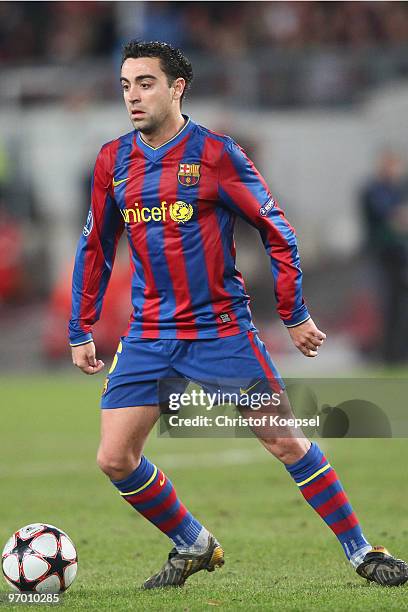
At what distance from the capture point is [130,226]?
5.21 meters

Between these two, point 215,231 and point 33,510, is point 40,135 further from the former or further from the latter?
point 215,231

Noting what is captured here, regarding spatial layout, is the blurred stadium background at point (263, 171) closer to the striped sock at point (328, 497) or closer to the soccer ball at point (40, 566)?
the striped sock at point (328, 497)

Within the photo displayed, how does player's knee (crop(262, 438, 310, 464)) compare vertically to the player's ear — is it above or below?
below

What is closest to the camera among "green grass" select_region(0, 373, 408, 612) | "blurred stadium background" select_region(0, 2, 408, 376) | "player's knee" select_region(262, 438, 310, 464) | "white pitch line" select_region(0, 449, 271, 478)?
"green grass" select_region(0, 373, 408, 612)

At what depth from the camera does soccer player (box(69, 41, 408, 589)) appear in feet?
16.7

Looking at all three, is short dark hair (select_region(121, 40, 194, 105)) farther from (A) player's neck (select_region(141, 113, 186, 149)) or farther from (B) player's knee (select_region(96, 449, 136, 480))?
(B) player's knee (select_region(96, 449, 136, 480))

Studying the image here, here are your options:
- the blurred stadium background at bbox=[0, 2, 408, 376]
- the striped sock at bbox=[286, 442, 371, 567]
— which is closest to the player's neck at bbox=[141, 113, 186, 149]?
the striped sock at bbox=[286, 442, 371, 567]

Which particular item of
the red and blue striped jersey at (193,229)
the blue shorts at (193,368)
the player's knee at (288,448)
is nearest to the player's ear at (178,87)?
the red and blue striped jersey at (193,229)

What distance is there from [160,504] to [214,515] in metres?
2.05

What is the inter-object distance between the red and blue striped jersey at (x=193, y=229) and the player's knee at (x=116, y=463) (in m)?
0.50

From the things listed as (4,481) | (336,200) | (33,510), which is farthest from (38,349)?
(33,510)

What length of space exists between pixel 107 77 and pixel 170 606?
1284cm

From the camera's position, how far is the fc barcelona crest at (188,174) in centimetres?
512

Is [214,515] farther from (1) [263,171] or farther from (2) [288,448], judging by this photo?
(1) [263,171]
